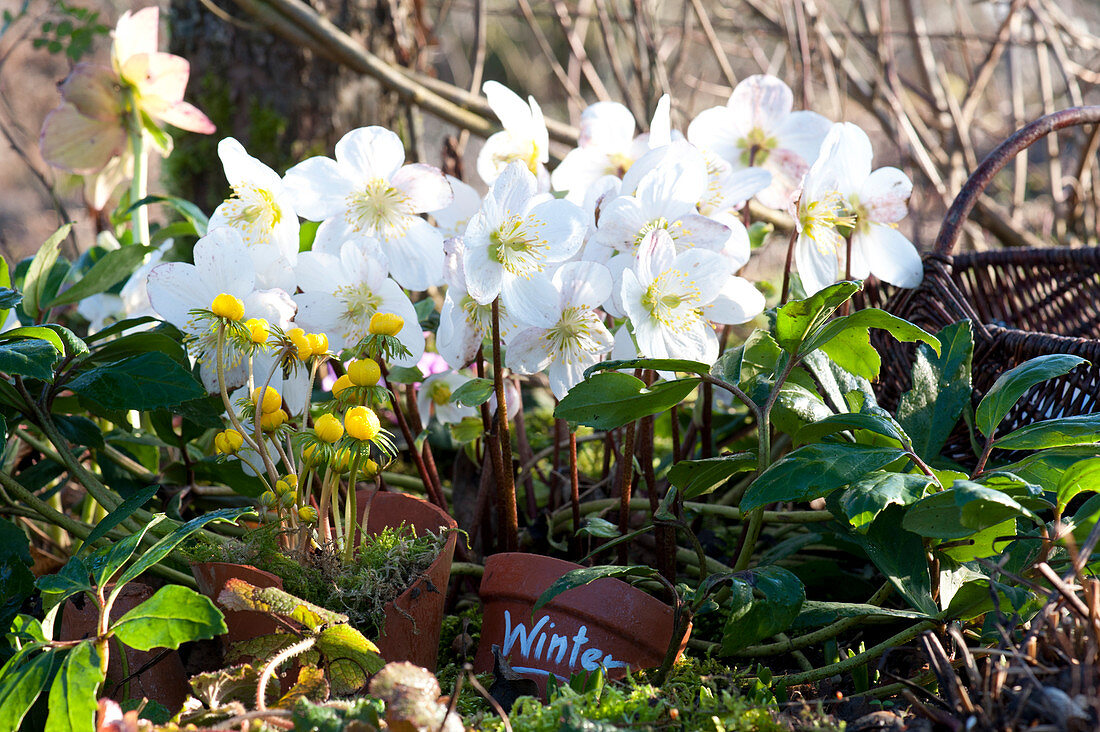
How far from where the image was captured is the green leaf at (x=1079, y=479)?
1.98 feet

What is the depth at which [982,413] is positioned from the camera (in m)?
0.73

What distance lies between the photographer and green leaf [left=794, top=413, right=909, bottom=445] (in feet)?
2.10

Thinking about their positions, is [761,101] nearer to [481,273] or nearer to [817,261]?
[817,261]

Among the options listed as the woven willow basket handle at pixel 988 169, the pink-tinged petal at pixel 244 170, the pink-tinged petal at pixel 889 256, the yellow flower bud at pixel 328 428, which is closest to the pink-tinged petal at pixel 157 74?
the pink-tinged petal at pixel 244 170

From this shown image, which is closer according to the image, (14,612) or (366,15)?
Result: (14,612)

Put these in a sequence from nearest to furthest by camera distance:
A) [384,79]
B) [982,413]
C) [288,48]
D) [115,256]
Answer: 1. [982,413]
2. [115,256]
3. [384,79]
4. [288,48]

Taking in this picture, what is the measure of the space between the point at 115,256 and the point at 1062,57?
7.14 ft

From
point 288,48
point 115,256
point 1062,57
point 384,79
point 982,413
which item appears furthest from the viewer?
point 1062,57

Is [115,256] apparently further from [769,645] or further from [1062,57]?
[1062,57]

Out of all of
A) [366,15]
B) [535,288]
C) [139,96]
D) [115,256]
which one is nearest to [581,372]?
[535,288]

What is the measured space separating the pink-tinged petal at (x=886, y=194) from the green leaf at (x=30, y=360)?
86 cm

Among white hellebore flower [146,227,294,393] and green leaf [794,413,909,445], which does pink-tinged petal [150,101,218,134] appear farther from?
green leaf [794,413,909,445]

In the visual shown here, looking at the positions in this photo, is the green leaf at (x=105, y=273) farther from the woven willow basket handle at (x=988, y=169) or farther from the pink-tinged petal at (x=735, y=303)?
the woven willow basket handle at (x=988, y=169)

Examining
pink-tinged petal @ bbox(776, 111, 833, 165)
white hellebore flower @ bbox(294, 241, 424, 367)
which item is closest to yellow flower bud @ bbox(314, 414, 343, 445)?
white hellebore flower @ bbox(294, 241, 424, 367)
